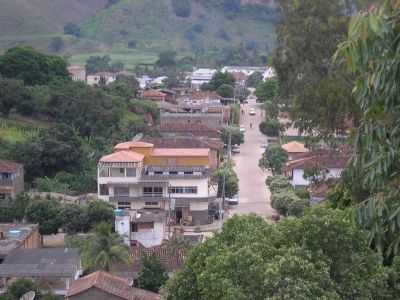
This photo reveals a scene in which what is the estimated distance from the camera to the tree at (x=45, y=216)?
61.3 ft

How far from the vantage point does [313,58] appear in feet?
34.9

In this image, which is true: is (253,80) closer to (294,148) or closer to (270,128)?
(270,128)

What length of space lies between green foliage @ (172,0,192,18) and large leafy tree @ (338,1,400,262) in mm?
79278

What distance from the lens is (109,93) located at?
3509 centimetres

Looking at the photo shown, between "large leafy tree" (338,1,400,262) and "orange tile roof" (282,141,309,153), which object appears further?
"orange tile roof" (282,141,309,153)

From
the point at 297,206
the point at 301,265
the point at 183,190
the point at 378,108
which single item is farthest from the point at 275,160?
the point at 378,108

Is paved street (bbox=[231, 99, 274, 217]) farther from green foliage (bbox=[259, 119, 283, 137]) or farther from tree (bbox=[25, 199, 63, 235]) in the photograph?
tree (bbox=[25, 199, 63, 235])

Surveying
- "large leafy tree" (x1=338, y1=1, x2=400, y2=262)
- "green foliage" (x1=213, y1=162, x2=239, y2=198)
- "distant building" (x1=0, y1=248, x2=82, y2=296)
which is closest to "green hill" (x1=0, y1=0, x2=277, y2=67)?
"green foliage" (x1=213, y1=162, x2=239, y2=198)

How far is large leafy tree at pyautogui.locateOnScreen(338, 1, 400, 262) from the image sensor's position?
160 inches

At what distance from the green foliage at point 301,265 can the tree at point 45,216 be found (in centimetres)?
1240

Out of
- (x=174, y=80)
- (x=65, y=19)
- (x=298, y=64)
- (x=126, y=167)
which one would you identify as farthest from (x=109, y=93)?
(x=65, y=19)

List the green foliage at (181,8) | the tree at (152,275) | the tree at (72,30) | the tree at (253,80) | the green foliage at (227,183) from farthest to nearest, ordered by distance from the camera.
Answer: the green foliage at (181,8) < the tree at (72,30) < the tree at (253,80) < the green foliage at (227,183) < the tree at (152,275)

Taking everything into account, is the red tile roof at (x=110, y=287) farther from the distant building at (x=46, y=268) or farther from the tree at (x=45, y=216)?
the tree at (x=45, y=216)

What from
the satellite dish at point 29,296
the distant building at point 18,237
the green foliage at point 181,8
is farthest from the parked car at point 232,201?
the green foliage at point 181,8
